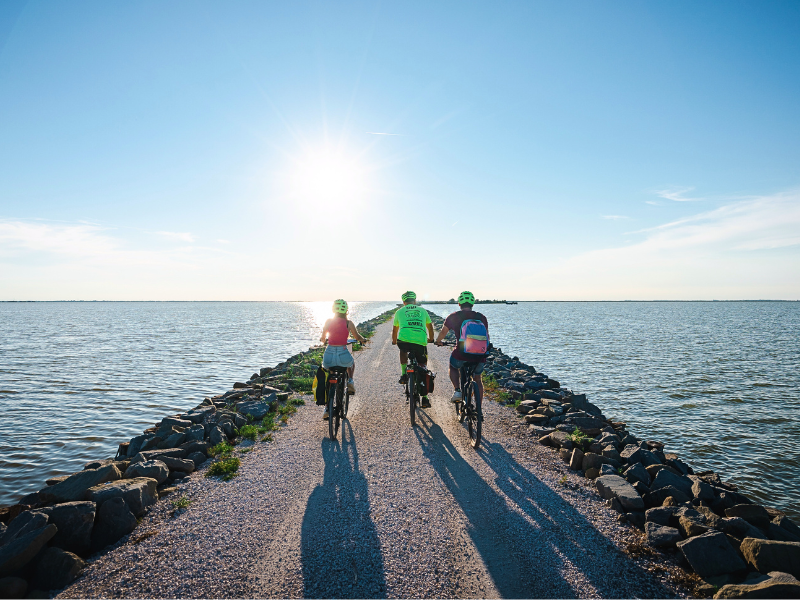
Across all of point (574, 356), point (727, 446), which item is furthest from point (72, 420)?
point (574, 356)

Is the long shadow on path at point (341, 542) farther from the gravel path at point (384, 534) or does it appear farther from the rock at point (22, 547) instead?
the rock at point (22, 547)

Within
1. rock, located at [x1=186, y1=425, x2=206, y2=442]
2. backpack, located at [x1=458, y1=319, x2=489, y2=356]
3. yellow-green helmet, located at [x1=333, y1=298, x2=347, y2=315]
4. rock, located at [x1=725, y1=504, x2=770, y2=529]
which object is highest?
yellow-green helmet, located at [x1=333, y1=298, x2=347, y2=315]

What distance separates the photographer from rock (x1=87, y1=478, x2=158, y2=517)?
6.01 metres

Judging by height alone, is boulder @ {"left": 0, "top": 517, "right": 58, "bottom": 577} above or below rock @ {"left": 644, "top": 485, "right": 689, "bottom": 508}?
above

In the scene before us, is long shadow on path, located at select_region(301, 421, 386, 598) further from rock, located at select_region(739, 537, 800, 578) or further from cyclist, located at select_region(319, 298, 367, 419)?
rock, located at select_region(739, 537, 800, 578)

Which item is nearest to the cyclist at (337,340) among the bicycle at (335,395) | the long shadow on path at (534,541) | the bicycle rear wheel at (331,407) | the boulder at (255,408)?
the bicycle at (335,395)

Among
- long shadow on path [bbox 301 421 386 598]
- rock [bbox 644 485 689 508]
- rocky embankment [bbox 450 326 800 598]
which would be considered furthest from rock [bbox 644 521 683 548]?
long shadow on path [bbox 301 421 386 598]

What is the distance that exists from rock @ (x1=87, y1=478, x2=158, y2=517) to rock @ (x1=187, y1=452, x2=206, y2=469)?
5.92 ft

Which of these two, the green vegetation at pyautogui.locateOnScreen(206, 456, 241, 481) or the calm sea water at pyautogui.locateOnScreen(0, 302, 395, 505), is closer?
the green vegetation at pyautogui.locateOnScreen(206, 456, 241, 481)

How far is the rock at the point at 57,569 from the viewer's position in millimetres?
4633

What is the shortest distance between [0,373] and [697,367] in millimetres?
43203

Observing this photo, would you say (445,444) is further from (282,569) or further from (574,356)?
(574,356)

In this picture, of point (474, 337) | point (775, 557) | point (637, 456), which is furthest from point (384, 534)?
point (637, 456)

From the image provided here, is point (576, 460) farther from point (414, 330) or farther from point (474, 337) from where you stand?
point (414, 330)
